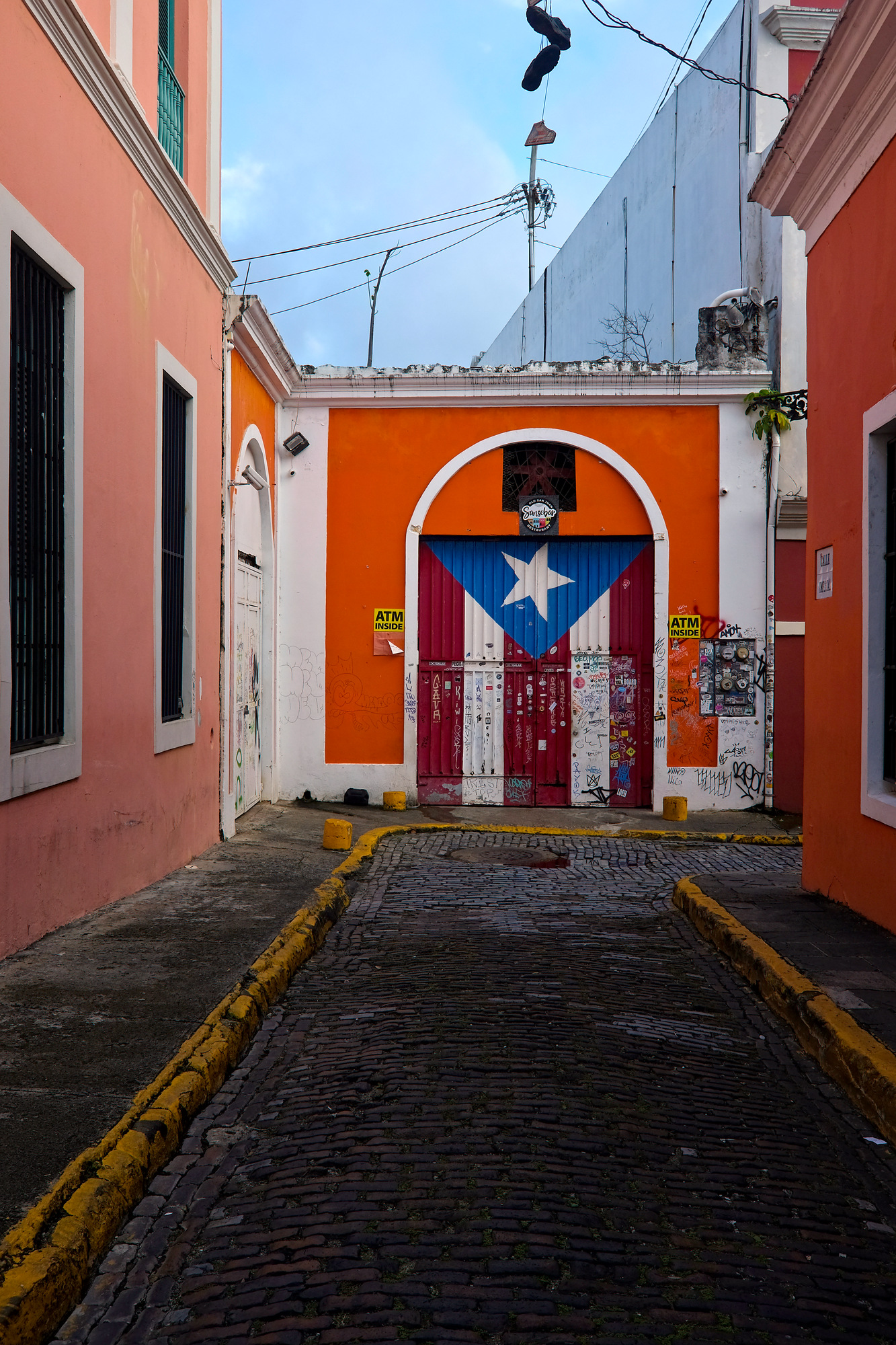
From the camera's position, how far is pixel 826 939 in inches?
237

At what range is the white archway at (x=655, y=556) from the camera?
12.7 metres

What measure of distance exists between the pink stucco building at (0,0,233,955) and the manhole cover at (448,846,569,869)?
2.38m

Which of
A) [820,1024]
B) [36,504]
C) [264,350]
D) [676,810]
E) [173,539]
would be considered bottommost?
[676,810]

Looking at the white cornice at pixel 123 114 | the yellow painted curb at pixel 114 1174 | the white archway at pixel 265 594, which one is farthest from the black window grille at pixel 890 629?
the white archway at pixel 265 594

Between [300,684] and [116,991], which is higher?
[300,684]

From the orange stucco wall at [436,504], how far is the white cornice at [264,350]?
854 millimetres

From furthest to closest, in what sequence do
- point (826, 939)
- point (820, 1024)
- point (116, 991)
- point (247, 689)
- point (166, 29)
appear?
point (247, 689) < point (166, 29) < point (826, 939) < point (116, 991) < point (820, 1024)

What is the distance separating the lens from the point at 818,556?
24.5 feet

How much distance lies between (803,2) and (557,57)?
4567 millimetres

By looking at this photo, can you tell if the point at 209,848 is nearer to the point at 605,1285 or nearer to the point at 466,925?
the point at 466,925

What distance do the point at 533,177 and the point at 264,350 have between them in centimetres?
1958

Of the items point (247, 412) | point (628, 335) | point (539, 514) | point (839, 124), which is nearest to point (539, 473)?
point (539, 514)

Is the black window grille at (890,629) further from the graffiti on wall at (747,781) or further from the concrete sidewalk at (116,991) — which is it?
the graffiti on wall at (747,781)

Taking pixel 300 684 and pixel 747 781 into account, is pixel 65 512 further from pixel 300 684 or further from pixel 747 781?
pixel 747 781
